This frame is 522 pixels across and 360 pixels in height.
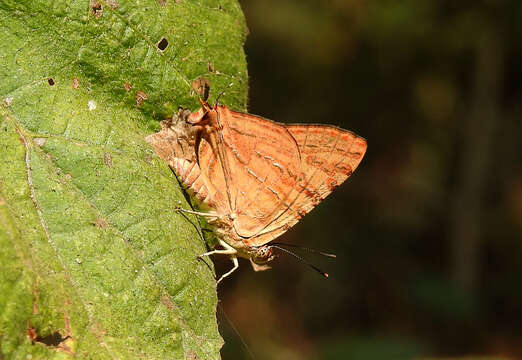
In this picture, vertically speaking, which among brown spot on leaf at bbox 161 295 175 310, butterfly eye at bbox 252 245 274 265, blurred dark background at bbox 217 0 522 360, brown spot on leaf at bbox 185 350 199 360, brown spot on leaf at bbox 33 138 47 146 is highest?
brown spot on leaf at bbox 33 138 47 146

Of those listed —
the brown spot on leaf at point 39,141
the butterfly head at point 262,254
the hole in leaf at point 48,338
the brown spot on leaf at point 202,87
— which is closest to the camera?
the hole in leaf at point 48,338

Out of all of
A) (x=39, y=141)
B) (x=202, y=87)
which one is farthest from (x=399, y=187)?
(x=39, y=141)

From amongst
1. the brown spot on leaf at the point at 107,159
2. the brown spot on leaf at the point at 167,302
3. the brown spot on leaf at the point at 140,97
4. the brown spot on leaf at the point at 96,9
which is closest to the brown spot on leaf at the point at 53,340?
the brown spot on leaf at the point at 167,302

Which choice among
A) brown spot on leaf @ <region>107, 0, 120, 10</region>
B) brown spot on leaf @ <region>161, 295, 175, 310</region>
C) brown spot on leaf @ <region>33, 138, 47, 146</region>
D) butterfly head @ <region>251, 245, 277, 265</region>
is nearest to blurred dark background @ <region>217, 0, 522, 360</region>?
butterfly head @ <region>251, 245, 277, 265</region>

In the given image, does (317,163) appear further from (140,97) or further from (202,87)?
(140,97)

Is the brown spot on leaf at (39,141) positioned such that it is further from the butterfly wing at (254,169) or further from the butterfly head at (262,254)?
the butterfly head at (262,254)

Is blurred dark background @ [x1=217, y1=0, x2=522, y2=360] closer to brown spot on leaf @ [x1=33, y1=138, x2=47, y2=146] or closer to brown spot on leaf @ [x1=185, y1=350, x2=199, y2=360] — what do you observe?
brown spot on leaf @ [x1=185, y1=350, x2=199, y2=360]

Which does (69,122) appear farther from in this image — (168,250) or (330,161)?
(330,161)
